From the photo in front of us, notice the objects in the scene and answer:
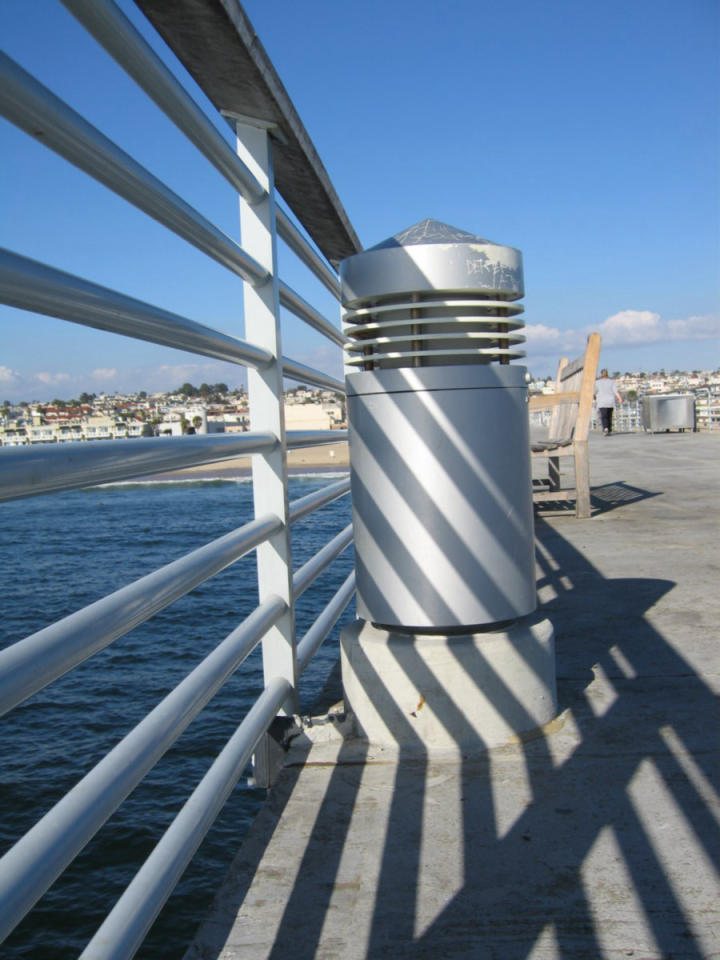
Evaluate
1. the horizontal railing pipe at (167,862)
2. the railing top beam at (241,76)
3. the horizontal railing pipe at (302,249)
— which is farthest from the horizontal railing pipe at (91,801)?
the horizontal railing pipe at (302,249)

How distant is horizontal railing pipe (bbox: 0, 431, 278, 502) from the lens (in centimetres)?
102

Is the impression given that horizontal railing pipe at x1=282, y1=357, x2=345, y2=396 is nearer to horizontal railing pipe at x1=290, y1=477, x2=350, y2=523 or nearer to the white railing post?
the white railing post

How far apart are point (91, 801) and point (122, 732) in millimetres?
2696

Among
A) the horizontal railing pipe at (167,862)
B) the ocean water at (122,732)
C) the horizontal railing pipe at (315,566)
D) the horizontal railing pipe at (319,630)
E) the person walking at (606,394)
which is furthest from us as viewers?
the person walking at (606,394)

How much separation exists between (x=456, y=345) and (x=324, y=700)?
1260mm

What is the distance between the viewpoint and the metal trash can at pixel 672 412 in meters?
19.9

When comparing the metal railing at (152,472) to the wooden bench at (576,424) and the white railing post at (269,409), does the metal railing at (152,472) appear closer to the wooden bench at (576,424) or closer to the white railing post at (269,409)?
the white railing post at (269,409)

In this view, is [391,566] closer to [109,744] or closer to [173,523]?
[109,744]

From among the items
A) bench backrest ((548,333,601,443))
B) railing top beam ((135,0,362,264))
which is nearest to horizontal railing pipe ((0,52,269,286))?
railing top beam ((135,0,362,264))

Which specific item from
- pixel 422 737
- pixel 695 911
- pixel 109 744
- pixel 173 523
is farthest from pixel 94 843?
pixel 173 523

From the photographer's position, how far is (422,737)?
235 cm

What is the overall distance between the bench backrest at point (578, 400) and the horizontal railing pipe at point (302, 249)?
128 inches

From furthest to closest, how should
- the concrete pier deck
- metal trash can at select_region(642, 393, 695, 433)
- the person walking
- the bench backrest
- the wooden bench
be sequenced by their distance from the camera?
metal trash can at select_region(642, 393, 695, 433) → the person walking → the bench backrest → the wooden bench → the concrete pier deck

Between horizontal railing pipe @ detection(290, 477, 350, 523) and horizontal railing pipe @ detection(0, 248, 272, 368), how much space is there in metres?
0.86
